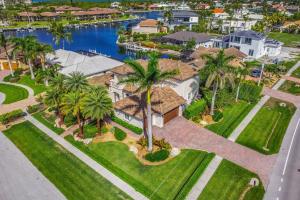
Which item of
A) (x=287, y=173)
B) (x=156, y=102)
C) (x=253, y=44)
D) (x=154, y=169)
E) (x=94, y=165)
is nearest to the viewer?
(x=287, y=173)

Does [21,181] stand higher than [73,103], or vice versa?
[73,103]

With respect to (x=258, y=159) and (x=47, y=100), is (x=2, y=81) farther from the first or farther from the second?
(x=258, y=159)

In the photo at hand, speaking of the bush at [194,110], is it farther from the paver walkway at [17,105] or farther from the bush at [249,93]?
the paver walkway at [17,105]

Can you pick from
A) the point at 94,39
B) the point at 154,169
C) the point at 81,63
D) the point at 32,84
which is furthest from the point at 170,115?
the point at 94,39

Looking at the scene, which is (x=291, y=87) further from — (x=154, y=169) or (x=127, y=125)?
(x=154, y=169)

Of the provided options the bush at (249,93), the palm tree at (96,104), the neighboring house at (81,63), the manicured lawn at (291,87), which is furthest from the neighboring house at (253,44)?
the palm tree at (96,104)

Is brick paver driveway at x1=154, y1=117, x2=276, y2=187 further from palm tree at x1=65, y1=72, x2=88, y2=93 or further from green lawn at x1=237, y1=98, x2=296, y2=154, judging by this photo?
palm tree at x1=65, y1=72, x2=88, y2=93

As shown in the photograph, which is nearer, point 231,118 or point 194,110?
point 194,110
